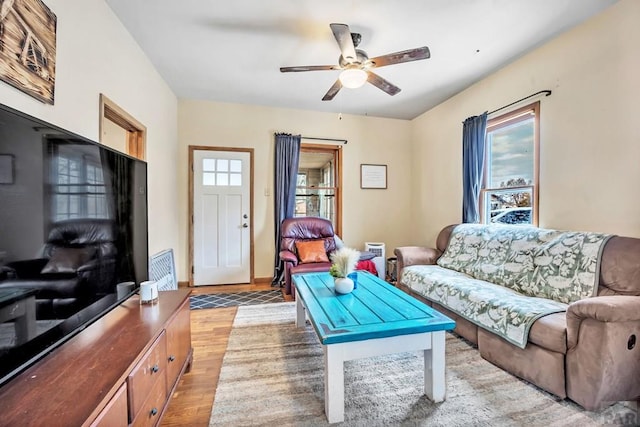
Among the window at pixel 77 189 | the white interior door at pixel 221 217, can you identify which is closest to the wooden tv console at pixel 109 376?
the window at pixel 77 189

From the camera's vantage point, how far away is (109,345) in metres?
1.19

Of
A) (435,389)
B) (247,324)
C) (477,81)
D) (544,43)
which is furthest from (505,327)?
(477,81)

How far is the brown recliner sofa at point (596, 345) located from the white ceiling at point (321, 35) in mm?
1869

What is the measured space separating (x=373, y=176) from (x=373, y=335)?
11.5 feet

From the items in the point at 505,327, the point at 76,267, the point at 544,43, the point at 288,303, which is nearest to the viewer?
the point at 76,267

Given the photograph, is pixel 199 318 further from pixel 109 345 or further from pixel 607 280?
pixel 607 280

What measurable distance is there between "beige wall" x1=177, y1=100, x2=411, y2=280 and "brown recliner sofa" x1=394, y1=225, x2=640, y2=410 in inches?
115

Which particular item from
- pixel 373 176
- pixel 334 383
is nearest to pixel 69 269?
pixel 334 383

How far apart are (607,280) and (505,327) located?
76 centimetres

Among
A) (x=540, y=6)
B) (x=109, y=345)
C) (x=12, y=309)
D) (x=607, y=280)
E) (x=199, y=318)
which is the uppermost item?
(x=540, y=6)

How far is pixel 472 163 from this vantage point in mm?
3271

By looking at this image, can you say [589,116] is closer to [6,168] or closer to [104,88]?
[6,168]

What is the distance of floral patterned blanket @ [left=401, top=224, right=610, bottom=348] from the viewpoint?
6.08 feet

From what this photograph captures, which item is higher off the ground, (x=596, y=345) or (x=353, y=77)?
(x=353, y=77)
